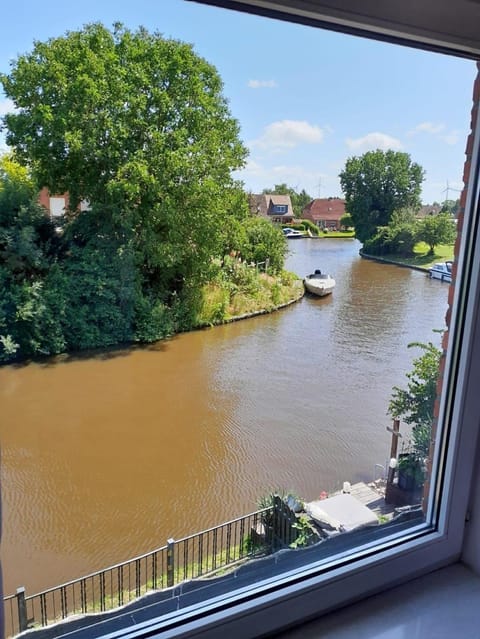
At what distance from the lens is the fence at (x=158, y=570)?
755 millimetres

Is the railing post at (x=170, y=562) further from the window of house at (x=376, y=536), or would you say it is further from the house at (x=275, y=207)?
the house at (x=275, y=207)

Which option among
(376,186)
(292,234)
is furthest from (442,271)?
(292,234)

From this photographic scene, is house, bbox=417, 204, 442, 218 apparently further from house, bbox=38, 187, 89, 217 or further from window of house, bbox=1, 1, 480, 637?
house, bbox=38, 187, 89, 217

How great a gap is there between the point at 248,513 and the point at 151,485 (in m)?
0.87

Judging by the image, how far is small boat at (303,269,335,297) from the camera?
1.40 meters

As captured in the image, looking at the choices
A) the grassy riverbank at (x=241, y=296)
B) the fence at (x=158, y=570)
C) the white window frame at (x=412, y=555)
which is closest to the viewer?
the white window frame at (x=412, y=555)

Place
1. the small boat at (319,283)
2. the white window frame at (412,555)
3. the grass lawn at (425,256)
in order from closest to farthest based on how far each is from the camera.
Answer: the white window frame at (412,555)
the grass lawn at (425,256)
the small boat at (319,283)

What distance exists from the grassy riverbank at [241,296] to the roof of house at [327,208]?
29.1 inches

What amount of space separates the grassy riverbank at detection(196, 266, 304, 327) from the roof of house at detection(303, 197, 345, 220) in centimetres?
74

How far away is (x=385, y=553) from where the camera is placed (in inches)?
29.7

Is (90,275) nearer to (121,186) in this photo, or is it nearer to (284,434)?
(121,186)

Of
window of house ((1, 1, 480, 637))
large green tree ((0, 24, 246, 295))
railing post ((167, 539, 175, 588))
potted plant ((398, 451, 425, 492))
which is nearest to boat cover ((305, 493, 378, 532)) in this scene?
window of house ((1, 1, 480, 637))

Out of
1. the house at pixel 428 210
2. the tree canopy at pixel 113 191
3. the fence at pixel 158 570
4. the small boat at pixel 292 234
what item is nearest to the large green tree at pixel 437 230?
the house at pixel 428 210

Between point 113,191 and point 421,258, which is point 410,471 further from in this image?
point 113,191
